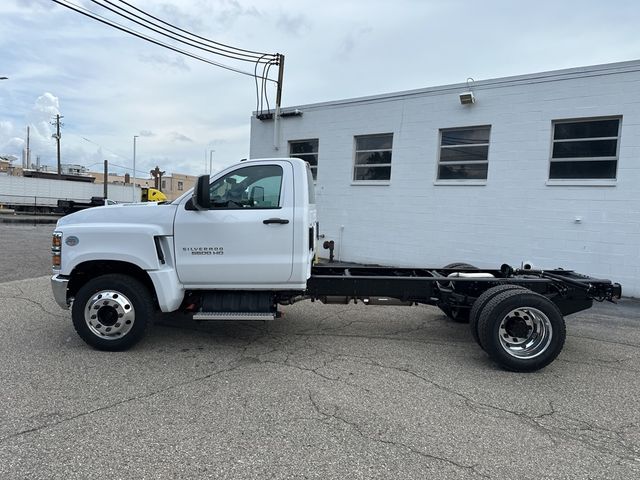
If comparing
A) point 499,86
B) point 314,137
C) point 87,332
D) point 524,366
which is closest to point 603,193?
point 499,86

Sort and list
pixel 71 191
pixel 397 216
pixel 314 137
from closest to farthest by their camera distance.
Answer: pixel 397 216, pixel 314 137, pixel 71 191

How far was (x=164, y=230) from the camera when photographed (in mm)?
5160

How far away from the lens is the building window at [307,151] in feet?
44.8

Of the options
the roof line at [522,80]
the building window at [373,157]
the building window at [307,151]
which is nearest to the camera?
the roof line at [522,80]

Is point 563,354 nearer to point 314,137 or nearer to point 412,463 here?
point 412,463

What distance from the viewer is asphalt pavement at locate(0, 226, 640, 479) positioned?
3.07 meters

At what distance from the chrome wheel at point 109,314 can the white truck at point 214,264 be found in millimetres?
11

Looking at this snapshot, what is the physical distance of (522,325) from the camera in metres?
4.99

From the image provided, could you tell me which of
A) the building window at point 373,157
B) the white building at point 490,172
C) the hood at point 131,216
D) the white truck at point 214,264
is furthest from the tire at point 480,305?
the building window at point 373,157

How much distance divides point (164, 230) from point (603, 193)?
8.76 m

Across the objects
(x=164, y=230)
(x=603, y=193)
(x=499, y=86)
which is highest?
(x=499, y=86)

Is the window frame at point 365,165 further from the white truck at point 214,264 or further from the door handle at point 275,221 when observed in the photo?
the door handle at point 275,221

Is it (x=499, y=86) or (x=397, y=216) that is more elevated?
(x=499, y=86)

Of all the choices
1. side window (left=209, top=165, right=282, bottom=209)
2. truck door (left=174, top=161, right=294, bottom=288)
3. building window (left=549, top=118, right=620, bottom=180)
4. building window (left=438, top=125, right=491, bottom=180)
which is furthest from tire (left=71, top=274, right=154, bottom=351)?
building window (left=549, top=118, right=620, bottom=180)
